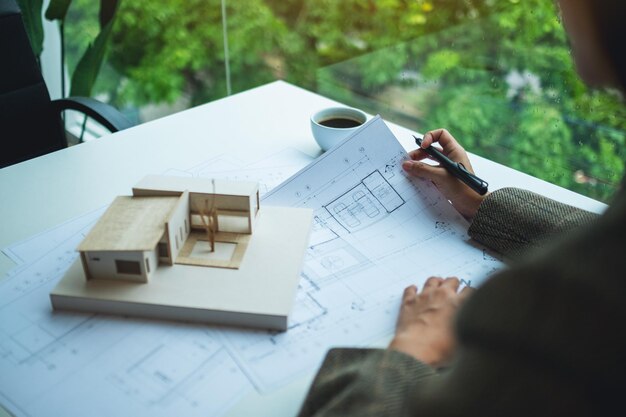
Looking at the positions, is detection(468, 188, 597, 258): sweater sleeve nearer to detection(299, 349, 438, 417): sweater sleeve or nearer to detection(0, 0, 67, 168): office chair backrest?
detection(299, 349, 438, 417): sweater sleeve

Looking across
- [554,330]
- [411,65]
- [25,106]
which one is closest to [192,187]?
[554,330]

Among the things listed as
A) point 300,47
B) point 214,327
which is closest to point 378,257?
point 214,327

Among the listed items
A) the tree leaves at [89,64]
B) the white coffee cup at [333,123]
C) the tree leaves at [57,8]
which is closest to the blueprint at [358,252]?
the white coffee cup at [333,123]

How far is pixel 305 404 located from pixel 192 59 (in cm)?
254

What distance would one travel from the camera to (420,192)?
3.46ft

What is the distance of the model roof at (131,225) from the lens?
2.57ft

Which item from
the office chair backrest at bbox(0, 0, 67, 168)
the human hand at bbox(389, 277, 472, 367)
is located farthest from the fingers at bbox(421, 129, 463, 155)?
the office chair backrest at bbox(0, 0, 67, 168)

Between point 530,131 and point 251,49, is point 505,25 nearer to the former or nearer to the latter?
point 530,131

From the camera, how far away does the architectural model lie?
0.78 meters

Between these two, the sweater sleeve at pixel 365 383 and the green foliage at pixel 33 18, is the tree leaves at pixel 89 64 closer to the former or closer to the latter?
the green foliage at pixel 33 18

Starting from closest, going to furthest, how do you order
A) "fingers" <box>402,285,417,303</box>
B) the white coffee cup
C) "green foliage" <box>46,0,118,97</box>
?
1. "fingers" <box>402,285,417,303</box>
2. the white coffee cup
3. "green foliage" <box>46,0,118,97</box>

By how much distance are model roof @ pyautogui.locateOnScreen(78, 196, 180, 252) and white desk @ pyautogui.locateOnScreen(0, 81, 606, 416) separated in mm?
201

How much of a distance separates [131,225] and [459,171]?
590mm

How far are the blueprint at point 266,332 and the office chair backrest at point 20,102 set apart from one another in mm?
584
